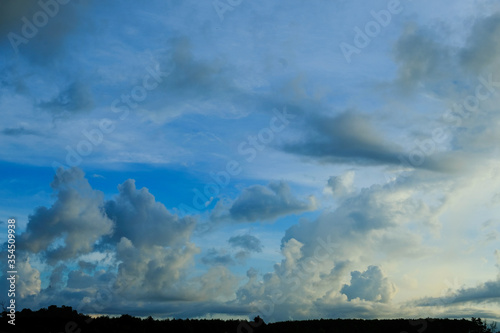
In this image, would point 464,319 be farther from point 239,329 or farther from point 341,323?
point 239,329

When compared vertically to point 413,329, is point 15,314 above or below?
above

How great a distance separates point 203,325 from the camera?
44281mm

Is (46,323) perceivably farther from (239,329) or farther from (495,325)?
(495,325)

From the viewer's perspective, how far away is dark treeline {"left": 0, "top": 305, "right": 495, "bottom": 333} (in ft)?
136

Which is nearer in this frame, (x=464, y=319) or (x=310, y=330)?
(x=310, y=330)

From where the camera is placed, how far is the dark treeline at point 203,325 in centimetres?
4131

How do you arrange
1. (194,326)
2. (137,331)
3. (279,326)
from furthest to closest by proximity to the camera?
(279,326), (194,326), (137,331)

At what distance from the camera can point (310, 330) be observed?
48719mm

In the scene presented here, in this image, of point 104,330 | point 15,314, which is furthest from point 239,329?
point 15,314

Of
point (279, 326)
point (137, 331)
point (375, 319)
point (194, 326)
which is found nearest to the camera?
point (137, 331)

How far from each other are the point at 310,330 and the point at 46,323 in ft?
81.1

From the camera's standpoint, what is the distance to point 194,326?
43.9 metres

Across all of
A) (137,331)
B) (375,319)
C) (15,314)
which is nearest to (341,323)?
(375,319)

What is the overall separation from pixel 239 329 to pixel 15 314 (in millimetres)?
20233
